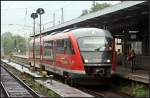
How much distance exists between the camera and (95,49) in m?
20.0

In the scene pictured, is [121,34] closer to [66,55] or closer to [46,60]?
[46,60]

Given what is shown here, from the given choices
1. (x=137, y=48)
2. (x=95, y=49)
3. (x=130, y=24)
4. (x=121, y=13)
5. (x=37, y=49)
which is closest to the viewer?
(x=95, y=49)

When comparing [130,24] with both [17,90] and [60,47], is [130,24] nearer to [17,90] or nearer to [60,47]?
[60,47]

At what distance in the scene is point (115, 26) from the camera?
30797 mm

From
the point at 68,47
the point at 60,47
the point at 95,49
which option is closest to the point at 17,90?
the point at 68,47

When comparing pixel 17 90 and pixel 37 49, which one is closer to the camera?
pixel 17 90

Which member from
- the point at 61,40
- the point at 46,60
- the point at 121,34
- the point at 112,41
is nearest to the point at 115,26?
the point at 121,34

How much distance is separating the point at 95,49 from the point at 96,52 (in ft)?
0.65

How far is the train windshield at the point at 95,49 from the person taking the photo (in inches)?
774

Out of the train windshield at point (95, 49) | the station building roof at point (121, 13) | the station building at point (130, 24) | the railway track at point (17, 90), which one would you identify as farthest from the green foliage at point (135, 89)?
the railway track at point (17, 90)

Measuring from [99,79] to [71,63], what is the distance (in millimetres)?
1607

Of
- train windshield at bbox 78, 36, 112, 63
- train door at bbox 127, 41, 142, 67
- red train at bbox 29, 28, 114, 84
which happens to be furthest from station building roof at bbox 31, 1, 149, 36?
train windshield at bbox 78, 36, 112, 63

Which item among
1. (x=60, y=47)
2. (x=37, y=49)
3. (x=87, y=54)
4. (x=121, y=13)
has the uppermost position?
(x=121, y=13)

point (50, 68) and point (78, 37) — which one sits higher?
point (78, 37)
